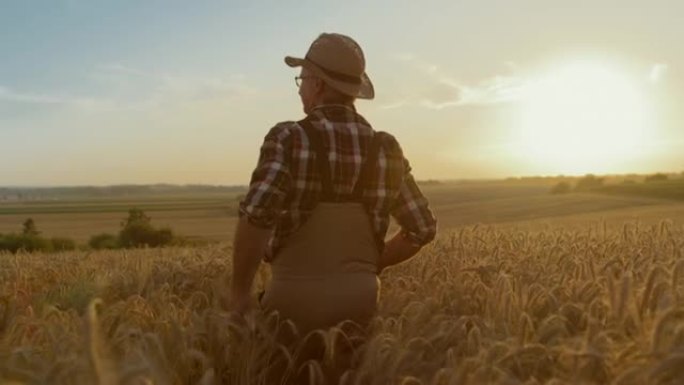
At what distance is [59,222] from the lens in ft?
225

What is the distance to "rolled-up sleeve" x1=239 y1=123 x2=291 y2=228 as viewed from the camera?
3.68 meters

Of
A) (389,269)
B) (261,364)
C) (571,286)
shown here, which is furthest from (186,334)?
(389,269)

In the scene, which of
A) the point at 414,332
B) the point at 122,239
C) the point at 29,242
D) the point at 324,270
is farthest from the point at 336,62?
the point at 29,242

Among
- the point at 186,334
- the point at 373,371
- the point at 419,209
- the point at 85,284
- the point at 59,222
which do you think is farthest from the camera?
the point at 59,222

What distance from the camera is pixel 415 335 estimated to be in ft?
10.3

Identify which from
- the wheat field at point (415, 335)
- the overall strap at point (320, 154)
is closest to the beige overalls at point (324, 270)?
the overall strap at point (320, 154)

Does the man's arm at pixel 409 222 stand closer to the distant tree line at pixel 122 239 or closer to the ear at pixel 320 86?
the ear at pixel 320 86

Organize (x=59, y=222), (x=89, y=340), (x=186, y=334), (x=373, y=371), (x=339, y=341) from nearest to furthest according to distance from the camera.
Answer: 1. (x=89, y=340)
2. (x=373, y=371)
3. (x=186, y=334)
4. (x=339, y=341)
5. (x=59, y=222)

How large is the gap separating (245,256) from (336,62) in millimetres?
1087

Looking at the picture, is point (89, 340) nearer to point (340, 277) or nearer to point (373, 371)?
point (373, 371)

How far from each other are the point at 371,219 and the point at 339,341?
0.79 m

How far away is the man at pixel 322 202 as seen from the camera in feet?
12.3

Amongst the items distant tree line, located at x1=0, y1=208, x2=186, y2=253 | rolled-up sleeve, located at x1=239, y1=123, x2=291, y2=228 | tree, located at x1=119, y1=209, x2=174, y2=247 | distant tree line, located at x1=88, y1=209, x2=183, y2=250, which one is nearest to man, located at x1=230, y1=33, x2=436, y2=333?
rolled-up sleeve, located at x1=239, y1=123, x2=291, y2=228

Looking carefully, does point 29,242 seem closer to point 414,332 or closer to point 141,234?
point 141,234
